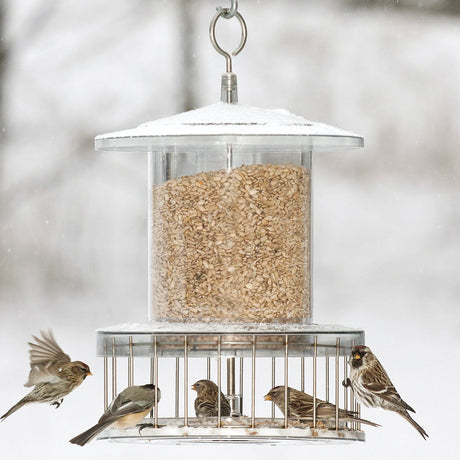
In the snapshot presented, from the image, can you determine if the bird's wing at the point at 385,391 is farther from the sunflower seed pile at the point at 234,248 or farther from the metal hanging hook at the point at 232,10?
the metal hanging hook at the point at 232,10

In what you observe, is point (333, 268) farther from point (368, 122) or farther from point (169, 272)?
point (169, 272)

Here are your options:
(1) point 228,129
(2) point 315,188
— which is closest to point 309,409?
(1) point 228,129

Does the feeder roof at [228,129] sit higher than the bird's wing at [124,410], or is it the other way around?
the feeder roof at [228,129]

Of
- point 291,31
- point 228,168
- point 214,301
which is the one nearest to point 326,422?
point 214,301

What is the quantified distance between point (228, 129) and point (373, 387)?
129cm

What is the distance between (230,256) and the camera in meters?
4.89

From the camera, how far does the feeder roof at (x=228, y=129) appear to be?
465 centimetres

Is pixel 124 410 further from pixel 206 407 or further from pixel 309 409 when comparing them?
pixel 309 409

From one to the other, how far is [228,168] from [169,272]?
49 centimetres

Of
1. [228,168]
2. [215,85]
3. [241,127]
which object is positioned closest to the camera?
[241,127]

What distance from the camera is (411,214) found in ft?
29.8

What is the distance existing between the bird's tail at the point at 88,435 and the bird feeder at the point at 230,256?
0.23 feet

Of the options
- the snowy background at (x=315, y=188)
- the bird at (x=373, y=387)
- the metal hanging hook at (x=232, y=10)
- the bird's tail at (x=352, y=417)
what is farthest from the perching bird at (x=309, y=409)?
the snowy background at (x=315, y=188)

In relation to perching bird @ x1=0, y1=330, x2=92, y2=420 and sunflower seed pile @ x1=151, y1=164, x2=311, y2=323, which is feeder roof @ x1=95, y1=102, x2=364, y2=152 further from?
perching bird @ x1=0, y1=330, x2=92, y2=420
